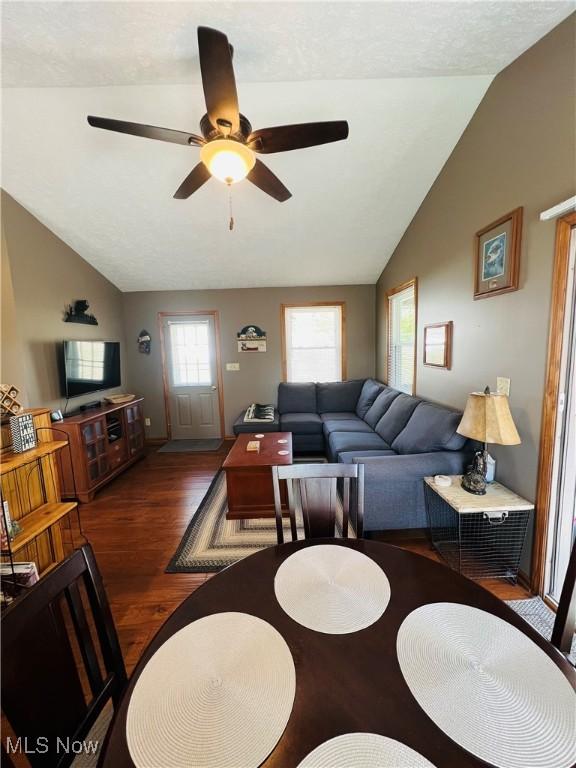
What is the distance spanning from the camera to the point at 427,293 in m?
3.16

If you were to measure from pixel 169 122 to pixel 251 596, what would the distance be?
3.01 m

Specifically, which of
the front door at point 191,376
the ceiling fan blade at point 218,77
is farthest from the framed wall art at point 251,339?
the ceiling fan blade at point 218,77

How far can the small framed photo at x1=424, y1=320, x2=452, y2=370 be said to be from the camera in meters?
2.74

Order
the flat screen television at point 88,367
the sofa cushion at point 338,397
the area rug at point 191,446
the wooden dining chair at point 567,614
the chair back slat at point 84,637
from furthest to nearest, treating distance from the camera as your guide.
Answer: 1. the sofa cushion at point 338,397
2. the area rug at point 191,446
3. the flat screen television at point 88,367
4. the wooden dining chair at point 567,614
5. the chair back slat at point 84,637

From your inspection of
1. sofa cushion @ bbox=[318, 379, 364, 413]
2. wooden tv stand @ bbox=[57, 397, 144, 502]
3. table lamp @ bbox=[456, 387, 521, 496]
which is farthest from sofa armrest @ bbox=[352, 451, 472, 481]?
wooden tv stand @ bbox=[57, 397, 144, 502]

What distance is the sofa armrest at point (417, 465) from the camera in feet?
7.13

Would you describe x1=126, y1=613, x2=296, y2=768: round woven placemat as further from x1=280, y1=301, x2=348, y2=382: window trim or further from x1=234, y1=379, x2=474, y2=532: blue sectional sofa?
x1=280, y1=301, x2=348, y2=382: window trim

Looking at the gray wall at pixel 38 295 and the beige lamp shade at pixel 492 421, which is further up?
the gray wall at pixel 38 295

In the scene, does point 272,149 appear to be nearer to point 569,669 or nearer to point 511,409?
point 511,409

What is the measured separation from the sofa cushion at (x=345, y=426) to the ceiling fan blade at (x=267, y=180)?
252cm

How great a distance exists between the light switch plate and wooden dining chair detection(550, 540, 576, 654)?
1.21 m

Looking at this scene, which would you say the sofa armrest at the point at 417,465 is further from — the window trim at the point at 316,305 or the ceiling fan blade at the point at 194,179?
the window trim at the point at 316,305

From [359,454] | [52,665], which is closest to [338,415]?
[359,454]

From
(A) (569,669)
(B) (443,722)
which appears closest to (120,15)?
(B) (443,722)
